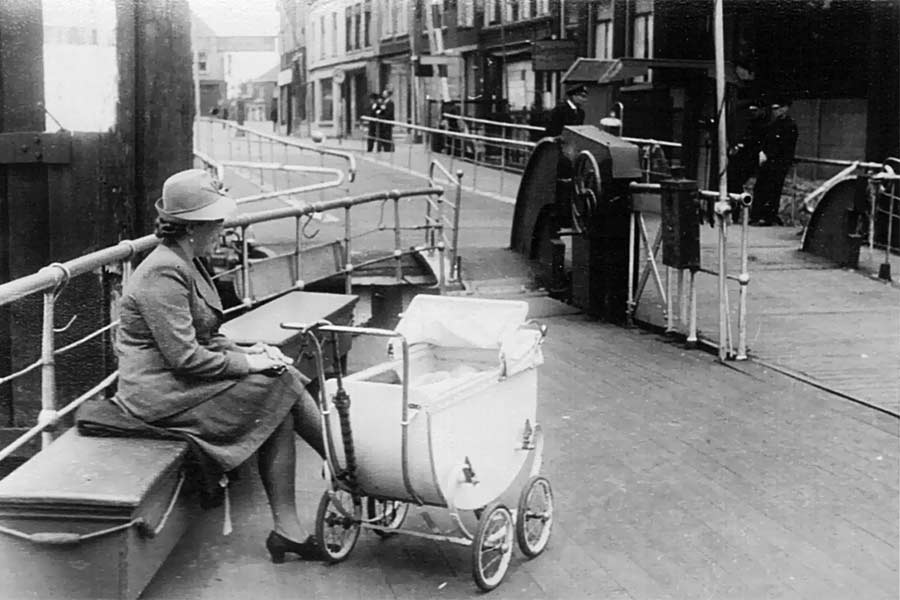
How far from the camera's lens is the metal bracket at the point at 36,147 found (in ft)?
26.8

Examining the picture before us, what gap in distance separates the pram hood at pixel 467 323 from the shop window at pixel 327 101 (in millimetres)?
49464

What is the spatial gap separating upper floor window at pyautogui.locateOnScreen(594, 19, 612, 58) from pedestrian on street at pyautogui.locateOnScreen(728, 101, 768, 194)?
8265 millimetres

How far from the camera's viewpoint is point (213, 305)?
504cm

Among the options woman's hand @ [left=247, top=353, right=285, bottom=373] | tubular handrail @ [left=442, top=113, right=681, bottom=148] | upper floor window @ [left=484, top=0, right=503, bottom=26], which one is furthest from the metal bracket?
upper floor window @ [left=484, top=0, right=503, bottom=26]

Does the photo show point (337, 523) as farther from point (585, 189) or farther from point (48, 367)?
point (585, 189)

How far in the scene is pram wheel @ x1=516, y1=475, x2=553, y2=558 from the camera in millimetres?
5062

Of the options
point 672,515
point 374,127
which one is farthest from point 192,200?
point 374,127

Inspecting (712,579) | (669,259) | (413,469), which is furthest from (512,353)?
(669,259)

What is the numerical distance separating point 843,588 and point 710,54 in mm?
17091

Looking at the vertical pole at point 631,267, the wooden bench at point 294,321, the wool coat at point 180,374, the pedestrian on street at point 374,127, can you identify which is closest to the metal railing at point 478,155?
the pedestrian on street at point 374,127

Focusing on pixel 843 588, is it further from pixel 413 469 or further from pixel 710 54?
pixel 710 54

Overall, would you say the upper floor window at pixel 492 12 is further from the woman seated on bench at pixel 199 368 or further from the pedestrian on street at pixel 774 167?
the woman seated on bench at pixel 199 368

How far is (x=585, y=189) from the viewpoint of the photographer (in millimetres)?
10898

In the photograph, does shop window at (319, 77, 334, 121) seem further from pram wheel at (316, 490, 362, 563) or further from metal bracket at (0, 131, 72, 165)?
pram wheel at (316, 490, 362, 563)
